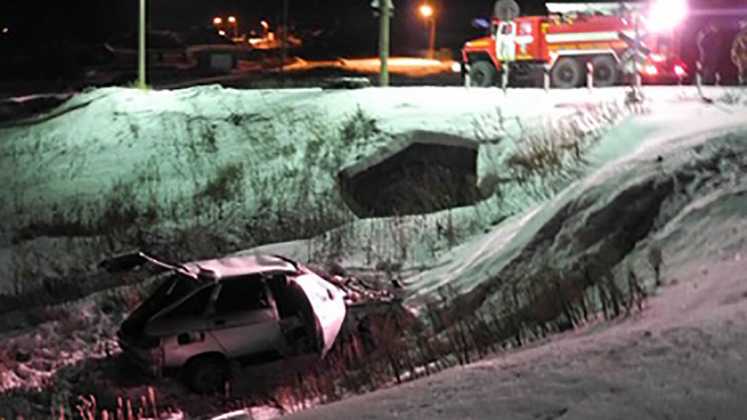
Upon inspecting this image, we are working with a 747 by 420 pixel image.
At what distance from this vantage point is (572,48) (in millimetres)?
26875

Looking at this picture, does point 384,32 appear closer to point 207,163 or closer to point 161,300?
point 207,163

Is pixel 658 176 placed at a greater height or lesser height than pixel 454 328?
greater

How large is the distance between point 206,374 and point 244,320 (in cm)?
64

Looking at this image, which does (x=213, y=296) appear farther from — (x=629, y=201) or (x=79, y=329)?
(x=629, y=201)

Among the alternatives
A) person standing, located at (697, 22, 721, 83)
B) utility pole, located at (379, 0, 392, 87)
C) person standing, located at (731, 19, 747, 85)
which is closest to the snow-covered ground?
utility pole, located at (379, 0, 392, 87)

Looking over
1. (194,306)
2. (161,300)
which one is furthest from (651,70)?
(194,306)

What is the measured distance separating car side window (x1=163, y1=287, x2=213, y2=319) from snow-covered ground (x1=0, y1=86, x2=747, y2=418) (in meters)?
2.79

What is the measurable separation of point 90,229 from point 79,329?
649 cm

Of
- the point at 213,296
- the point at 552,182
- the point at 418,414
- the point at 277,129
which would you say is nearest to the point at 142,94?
the point at 277,129

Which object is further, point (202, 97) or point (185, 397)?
point (202, 97)

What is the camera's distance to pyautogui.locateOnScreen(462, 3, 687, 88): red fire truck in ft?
83.3

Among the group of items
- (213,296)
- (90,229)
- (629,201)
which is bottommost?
(90,229)

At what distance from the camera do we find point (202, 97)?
2562cm

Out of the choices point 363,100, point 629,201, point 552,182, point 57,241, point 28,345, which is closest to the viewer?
point 629,201
